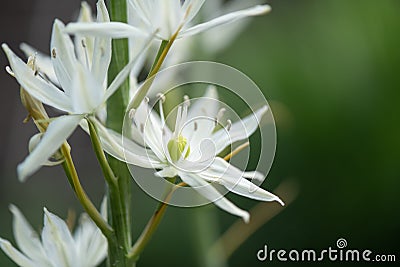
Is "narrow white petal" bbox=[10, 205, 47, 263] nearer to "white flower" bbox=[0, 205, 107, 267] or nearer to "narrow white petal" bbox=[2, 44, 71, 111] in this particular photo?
"white flower" bbox=[0, 205, 107, 267]

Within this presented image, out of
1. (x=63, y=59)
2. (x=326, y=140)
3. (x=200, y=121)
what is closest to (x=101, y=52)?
(x=63, y=59)

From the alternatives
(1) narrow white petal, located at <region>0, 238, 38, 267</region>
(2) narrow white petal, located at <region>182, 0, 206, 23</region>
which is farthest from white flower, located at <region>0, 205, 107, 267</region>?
(2) narrow white petal, located at <region>182, 0, 206, 23</region>

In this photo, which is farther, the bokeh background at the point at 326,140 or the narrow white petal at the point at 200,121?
the bokeh background at the point at 326,140

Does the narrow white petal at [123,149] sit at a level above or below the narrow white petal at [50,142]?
below

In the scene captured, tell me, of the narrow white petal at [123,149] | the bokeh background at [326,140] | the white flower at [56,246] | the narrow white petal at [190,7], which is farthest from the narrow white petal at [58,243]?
the bokeh background at [326,140]

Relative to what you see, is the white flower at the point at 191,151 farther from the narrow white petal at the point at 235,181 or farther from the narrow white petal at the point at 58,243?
the narrow white petal at the point at 58,243

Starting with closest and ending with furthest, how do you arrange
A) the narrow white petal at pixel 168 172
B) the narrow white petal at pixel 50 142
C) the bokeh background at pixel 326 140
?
the narrow white petal at pixel 50 142, the narrow white petal at pixel 168 172, the bokeh background at pixel 326 140

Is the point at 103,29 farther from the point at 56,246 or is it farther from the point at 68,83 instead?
the point at 56,246
